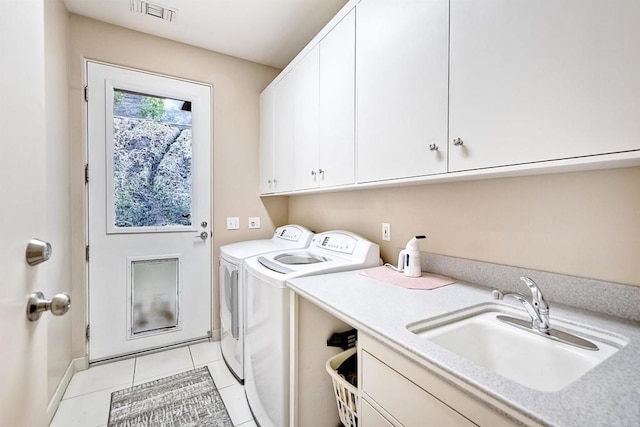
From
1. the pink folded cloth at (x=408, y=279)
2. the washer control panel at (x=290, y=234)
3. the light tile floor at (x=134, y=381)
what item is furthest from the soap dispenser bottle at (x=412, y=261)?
the light tile floor at (x=134, y=381)

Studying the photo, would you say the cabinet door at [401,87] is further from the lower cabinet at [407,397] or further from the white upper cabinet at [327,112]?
the lower cabinet at [407,397]

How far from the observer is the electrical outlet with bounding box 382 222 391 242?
1764mm

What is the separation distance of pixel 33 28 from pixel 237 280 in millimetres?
1519

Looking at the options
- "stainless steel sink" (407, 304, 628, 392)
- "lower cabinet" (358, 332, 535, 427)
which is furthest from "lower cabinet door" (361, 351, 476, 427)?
"stainless steel sink" (407, 304, 628, 392)

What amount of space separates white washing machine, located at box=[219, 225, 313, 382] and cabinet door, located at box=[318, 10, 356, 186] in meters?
0.68

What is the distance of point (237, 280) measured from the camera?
1938 millimetres

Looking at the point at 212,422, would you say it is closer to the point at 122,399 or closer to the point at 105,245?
the point at 122,399

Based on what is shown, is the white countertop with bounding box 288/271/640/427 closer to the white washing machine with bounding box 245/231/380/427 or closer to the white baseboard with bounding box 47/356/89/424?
the white washing machine with bounding box 245/231/380/427

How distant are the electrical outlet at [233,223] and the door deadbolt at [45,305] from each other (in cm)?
191

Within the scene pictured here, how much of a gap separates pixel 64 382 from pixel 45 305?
5.77 feet

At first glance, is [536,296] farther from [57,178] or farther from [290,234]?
[57,178]

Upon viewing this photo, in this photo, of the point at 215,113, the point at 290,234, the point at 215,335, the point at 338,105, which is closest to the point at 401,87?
the point at 338,105

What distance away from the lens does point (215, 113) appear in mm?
2605

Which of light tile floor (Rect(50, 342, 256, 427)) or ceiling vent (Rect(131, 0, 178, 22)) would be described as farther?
ceiling vent (Rect(131, 0, 178, 22))
